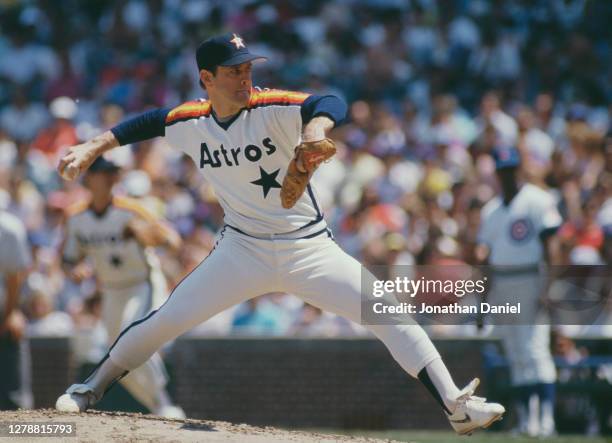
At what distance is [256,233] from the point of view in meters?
6.29

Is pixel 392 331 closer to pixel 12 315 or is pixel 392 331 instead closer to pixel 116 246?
pixel 116 246

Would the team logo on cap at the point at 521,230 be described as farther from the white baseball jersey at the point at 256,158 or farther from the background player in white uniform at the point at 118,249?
the white baseball jersey at the point at 256,158

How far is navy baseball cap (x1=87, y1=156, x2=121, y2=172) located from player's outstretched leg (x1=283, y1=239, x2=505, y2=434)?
3.05 metres

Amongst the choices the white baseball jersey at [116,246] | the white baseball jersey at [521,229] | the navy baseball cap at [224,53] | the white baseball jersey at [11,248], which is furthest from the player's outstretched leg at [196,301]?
the white baseball jersey at [521,229]

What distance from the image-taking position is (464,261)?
10836 mm

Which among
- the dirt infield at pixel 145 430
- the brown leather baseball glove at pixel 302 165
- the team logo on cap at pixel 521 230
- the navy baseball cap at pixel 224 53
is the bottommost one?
the dirt infield at pixel 145 430

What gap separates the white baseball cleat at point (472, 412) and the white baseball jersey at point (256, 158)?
1.11 m

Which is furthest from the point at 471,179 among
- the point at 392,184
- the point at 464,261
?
the point at 464,261

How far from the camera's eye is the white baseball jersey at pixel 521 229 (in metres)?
9.40

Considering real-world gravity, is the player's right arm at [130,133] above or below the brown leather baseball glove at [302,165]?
above

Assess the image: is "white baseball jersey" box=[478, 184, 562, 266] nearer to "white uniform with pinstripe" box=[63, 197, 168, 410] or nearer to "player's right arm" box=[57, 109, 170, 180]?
"white uniform with pinstripe" box=[63, 197, 168, 410]

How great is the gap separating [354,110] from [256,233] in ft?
27.5

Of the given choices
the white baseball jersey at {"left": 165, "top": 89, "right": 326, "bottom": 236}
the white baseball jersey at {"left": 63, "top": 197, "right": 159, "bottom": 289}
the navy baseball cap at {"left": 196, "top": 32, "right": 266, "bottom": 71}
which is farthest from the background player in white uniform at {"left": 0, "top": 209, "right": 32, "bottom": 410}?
the navy baseball cap at {"left": 196, "top": 32, "right": 266, "bottom": 71}

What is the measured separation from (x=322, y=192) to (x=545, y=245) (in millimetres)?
3832
